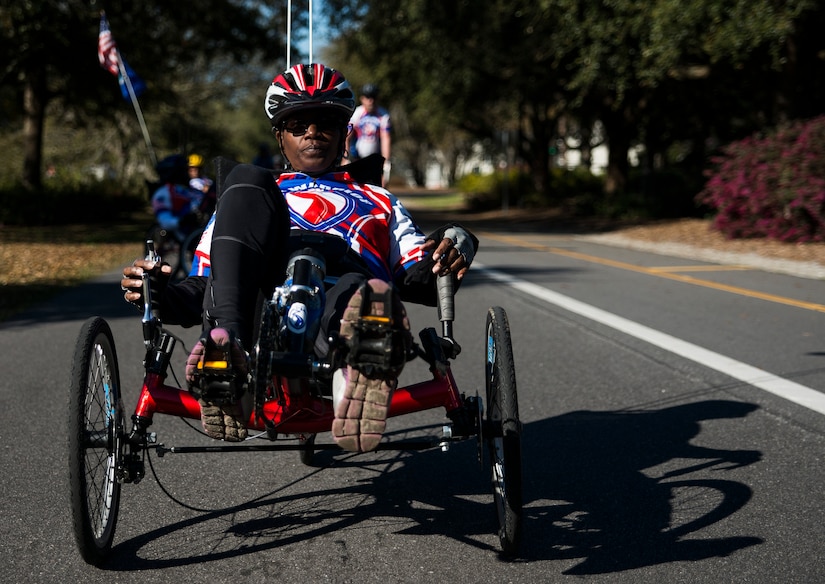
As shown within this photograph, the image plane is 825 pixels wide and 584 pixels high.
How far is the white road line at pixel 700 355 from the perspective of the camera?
5742 mm

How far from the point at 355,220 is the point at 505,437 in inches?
41.5

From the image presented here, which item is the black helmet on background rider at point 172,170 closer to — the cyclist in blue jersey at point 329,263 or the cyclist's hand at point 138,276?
the cyclist in blue jersey at point 329,263

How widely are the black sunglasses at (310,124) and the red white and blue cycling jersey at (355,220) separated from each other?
0.16 metres

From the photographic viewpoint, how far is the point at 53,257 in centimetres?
1641

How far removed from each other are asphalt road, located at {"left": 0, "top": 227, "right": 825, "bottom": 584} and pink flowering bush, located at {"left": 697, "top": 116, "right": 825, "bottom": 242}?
1001 cm

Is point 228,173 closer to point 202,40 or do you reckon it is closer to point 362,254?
point 362,254

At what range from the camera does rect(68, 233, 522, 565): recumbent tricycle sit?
3012 millimetres

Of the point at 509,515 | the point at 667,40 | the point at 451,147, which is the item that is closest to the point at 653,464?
the point at 509,515

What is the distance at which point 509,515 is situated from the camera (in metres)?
3.17

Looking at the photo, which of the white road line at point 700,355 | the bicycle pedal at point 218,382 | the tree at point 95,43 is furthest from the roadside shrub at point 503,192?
the bicycle pedal at point 218,382

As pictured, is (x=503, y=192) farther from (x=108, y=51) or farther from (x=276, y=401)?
(x=276, y=401)

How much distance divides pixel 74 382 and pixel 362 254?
1.12 meters

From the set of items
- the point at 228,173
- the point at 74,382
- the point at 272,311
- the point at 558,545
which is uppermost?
the point at 228,173

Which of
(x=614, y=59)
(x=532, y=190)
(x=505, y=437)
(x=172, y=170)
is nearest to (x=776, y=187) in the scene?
(x=614, y=59)
